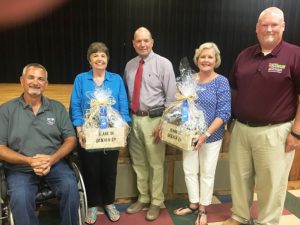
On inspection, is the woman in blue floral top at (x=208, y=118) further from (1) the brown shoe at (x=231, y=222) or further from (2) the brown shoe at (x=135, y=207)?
(2) the brown shoe at (x=135, y=207)

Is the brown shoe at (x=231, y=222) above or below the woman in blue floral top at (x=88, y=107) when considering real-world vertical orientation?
below

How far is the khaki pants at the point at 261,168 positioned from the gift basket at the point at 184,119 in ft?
1.00

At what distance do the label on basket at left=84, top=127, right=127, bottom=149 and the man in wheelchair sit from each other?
17 centimetres

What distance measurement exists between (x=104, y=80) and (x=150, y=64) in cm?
36

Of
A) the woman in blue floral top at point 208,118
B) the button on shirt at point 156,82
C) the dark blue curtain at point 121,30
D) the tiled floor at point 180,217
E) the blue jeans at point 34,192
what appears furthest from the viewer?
the dark blue curtain at point 121,30

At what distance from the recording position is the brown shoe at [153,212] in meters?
2.45

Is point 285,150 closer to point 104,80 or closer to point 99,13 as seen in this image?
point 104,80

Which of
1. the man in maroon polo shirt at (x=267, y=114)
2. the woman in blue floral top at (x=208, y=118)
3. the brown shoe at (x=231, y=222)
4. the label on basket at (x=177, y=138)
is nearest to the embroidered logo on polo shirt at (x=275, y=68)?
the man in maroon polo shirt at (x=267, y=114)

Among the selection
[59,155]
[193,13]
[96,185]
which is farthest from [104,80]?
[193,13]

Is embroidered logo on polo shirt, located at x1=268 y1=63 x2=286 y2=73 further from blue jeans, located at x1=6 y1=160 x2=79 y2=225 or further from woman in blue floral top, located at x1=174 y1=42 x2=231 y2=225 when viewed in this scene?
blue jeans, located at x1=6 y1=160 x2=79 y2=225

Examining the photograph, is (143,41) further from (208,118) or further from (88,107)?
(208,118)

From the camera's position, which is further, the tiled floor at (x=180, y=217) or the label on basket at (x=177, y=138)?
the tiled floor at (x=180, y=217)

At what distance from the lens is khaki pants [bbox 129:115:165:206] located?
235 cm

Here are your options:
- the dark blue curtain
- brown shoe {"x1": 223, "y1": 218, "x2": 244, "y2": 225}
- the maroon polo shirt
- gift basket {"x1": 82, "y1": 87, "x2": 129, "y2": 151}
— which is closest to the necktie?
gift basket {"x1": 82, "y1": 87, "x2": 129, "y2": 151}
